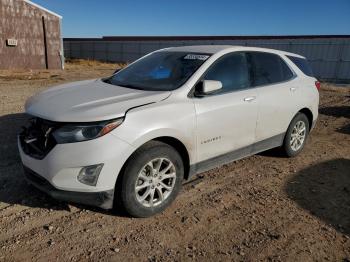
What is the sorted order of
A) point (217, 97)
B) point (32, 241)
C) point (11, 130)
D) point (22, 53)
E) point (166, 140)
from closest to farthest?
point (32, 241)
point (166, 140)
point (217, 97)
point (11, 130)
point (22, 53)

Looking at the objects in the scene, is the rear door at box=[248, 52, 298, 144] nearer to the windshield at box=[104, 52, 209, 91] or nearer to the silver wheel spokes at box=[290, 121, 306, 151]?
the silver wheel spokes at box=[290, 121, 306, 151]

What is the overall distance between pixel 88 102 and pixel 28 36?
20.7 metres

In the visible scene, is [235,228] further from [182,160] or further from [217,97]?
[217,97]

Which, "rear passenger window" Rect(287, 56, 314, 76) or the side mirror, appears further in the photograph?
"rear passenger window" Rect(287, 56, 314, 76)

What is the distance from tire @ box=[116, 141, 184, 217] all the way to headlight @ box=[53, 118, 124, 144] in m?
0.40

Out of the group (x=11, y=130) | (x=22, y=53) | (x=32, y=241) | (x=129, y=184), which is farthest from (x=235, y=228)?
(x=22, y=53)

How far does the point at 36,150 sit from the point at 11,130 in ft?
11.0

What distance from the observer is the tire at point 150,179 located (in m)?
3.42

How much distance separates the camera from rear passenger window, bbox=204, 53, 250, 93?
168 inches

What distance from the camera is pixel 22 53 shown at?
71.7 ft

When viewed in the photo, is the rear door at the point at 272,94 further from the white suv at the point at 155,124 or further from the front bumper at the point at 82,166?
the front bumper at the point at 82,166

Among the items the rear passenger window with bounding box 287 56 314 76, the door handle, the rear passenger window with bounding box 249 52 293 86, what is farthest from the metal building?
the door handle

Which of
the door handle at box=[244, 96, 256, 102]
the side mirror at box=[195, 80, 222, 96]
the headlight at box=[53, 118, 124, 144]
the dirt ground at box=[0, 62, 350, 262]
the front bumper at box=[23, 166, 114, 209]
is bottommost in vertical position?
the dirt ground at box=[0, 62, 350, 262]

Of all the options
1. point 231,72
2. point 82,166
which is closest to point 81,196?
point 82,166
